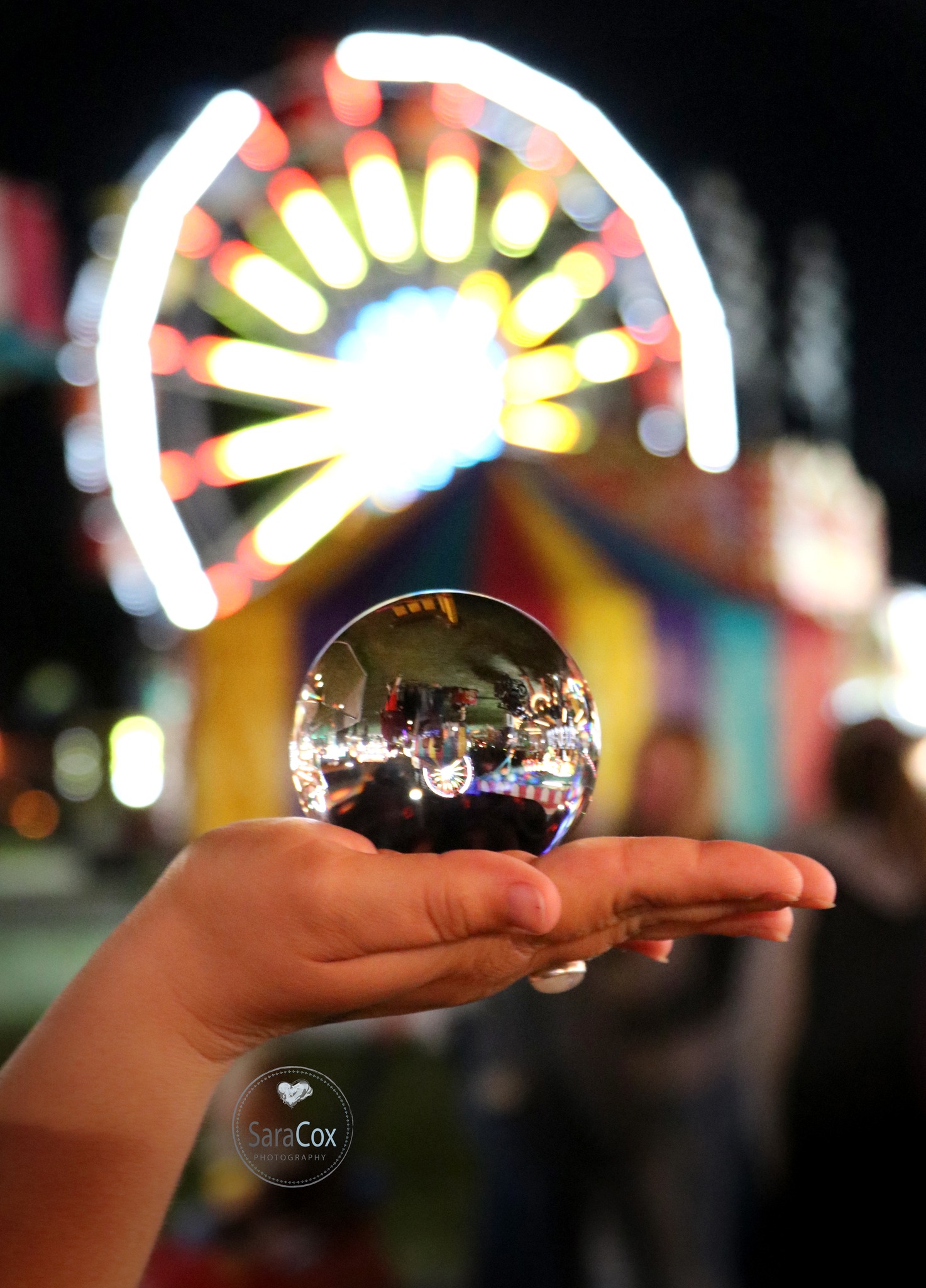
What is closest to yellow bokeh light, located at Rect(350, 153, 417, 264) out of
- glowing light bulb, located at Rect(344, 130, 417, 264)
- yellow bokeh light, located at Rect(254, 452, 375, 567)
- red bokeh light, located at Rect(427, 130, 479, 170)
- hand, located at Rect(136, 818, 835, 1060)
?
glowing light bulb, located at Rect(344, 130, 417, 264)

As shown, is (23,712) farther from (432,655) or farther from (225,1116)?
(432,655)

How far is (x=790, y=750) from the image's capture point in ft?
30.8

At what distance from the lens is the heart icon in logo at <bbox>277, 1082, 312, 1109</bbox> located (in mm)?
1736

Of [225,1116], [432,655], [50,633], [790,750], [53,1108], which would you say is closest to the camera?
[53,1108]

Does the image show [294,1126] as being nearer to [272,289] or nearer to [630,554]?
[630,554]

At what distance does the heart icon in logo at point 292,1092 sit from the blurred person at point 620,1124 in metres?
1.94

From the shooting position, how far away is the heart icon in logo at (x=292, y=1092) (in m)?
1.74

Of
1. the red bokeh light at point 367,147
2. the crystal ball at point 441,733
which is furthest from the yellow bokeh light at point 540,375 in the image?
the crystal ball at point 441,733

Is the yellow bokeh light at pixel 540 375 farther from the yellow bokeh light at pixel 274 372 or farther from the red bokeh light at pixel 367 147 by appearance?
the red bokeh light at pixel 367 147

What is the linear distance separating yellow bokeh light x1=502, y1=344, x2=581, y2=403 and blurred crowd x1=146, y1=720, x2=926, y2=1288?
480 centimetres

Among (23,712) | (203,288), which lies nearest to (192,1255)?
(203,288)

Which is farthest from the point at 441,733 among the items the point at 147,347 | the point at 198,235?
the point at 198,235

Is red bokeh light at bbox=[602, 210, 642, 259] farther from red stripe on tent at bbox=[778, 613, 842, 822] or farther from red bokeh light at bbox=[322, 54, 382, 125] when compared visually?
red stripe on tent at bbox=[778, 613, 842, 822]

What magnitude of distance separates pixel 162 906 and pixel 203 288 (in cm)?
762
